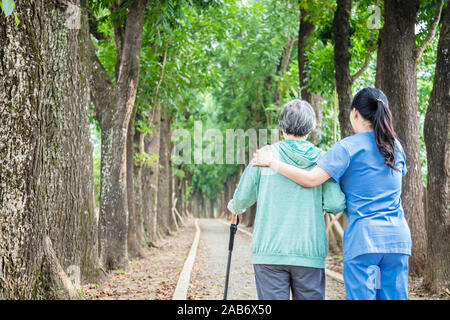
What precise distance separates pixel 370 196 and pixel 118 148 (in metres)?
6.82

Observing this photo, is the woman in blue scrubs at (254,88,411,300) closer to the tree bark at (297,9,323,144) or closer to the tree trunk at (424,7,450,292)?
the tree trunk at (424,7,450,292)

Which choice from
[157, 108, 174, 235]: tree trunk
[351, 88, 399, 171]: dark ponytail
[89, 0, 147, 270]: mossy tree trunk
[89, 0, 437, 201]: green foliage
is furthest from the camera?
[157, 108, 174, 235]: tree trunk

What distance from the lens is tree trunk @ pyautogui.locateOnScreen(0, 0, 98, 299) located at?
3.84 metres

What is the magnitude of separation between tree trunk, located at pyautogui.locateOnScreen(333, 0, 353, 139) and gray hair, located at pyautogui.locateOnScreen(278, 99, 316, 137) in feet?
21.1

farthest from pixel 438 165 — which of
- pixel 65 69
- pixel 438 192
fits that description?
pixel 65 69

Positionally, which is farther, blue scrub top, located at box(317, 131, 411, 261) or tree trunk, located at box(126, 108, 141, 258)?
tree trunk, located at box(126, 108, 141, 258)

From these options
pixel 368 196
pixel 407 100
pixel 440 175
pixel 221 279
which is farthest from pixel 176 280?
pixel 368 196

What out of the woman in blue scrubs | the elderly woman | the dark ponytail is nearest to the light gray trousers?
the elderly woman

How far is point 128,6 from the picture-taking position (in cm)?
963

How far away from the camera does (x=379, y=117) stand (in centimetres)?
Answer: 316

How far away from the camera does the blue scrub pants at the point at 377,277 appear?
9.61 feet

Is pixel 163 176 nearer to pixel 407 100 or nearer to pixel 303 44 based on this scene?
pixel 303 44
